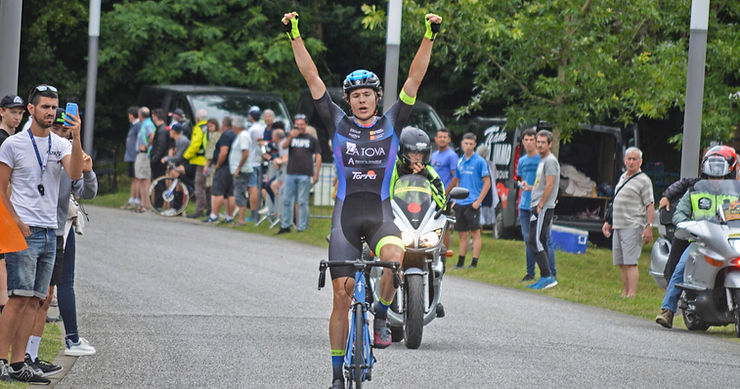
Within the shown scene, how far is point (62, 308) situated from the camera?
9641 millimetres

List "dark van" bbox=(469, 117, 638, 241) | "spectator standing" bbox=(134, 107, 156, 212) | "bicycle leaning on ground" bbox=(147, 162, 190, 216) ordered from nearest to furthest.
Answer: "dark van" bbox=(469, 117, 638, 241) → "bicycle leaning on ground" bbox=(147, 162, 190, 216) → "spectator standing" bbox=(134, 107, 156, 212)

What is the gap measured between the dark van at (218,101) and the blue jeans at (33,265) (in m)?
18.5

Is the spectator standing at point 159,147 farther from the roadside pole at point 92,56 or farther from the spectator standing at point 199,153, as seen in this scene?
the roadside pole at point 92,56

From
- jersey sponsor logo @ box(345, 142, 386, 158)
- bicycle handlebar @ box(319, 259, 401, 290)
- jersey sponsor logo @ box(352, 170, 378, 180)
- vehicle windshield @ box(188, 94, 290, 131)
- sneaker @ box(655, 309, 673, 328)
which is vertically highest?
vehicle windshield @ box(188, 94, 290, 131)

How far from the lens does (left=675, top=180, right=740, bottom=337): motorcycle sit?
1223cm

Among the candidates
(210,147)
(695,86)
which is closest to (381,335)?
(695,86)

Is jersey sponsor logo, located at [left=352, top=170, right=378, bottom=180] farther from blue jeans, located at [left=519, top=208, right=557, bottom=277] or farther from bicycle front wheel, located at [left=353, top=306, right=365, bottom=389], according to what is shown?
blue jeans, located at [left=519, top=208, right=557, bottom=277]

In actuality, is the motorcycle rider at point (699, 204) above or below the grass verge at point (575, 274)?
above

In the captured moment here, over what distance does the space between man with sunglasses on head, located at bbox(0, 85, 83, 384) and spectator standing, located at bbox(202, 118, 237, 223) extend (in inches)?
558

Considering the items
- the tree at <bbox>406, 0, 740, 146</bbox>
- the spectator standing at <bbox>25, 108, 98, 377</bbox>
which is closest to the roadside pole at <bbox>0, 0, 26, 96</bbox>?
the spectator standing at <bbox>25, 108, 98, 377</bbox>

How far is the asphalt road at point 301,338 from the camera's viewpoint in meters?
9.10

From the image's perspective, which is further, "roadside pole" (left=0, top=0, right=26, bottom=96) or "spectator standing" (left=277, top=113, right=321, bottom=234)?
"spectator standing" (left=277, top=113, right=321, bottom=234)

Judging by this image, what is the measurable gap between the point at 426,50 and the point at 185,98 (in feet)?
64.7

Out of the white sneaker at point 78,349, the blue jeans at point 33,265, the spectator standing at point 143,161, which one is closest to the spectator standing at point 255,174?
the spectator standing at point 143,161
